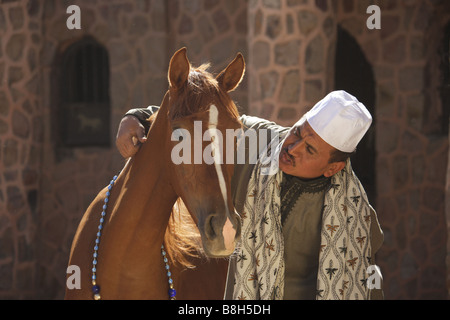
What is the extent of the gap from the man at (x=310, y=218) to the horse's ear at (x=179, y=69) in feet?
1.38

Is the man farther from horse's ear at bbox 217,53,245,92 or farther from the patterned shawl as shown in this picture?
horse's ear at bbox 217,53,245,92

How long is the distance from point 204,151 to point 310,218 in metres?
0.69

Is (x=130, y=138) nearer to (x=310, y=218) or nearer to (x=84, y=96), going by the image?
(x=310, y=218)

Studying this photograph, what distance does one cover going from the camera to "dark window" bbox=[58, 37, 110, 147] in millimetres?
A: 7777

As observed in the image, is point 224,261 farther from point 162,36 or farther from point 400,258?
point 162,36

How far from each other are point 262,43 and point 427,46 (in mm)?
2024

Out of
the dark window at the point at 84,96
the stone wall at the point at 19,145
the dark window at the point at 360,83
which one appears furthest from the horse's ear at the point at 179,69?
the dark window at the point at 84,96

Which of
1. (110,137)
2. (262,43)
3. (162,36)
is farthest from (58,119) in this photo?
(262,43)

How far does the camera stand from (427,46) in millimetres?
6699

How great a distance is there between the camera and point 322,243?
109 inches

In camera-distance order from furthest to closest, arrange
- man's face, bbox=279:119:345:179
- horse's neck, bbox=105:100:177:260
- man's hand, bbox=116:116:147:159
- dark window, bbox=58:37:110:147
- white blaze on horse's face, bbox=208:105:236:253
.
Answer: dark window, bbox=58:37:110:147 < man's hand, bbox=116:116:147:159 < horse's neck, bbox=105:100:177:260 < man's face, bbox=279:119:345:179 < white blaze on horse's face, bbox=208:105:236:253

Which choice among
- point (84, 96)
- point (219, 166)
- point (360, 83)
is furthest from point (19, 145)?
point (219, 166)

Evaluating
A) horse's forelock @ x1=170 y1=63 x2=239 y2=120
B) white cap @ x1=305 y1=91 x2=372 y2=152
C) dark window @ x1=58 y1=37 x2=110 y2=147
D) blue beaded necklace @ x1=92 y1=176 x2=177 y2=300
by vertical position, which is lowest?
blue beaded necklace @ x1=92 y1=176 x2=177 y2=300

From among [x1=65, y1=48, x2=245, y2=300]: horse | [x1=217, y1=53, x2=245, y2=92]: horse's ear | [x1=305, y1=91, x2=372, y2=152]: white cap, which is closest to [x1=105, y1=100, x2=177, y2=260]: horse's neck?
[x1=65, y1=48, x2=245, y2=300]: horse
